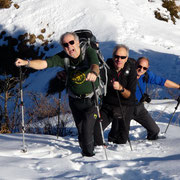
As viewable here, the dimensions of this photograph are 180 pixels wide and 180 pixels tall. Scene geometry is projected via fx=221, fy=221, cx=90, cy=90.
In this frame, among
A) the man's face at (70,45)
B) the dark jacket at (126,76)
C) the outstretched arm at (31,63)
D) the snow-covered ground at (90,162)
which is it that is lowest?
the snow-covered ground at (90,162)

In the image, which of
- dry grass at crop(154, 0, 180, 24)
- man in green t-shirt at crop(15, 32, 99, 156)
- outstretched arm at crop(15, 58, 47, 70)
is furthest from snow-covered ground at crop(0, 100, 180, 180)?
dry grass at crop(154, 0, 180, 24)

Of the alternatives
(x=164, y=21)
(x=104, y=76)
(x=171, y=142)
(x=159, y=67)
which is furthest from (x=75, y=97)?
(x=164, y=21)

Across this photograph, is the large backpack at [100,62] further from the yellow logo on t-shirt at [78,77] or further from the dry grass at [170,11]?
the dry grass at [170,11]

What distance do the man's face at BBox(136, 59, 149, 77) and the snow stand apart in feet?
4.56

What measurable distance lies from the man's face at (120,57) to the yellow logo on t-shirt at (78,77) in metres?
0.74

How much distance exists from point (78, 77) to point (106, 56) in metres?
13.0

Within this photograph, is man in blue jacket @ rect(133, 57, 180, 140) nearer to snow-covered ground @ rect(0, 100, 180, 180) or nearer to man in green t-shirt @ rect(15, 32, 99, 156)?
snow-covered ground @ rect(0, 100, 180, 180)

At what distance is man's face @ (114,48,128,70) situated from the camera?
11.9 feet

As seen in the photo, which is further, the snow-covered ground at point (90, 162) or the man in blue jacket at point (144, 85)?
the man in blue jacket at point (144, 85)

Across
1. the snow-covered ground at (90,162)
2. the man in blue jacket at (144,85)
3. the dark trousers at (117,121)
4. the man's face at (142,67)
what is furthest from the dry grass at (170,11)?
the snow-covered ground at (90,162)

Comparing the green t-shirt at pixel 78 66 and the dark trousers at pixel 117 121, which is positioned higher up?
the green t-shirt at pixel 78 66

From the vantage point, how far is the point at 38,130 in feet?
30.0

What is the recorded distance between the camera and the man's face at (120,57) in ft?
11.9

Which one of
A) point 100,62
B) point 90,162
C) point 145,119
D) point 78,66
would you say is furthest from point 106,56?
point 90,162
